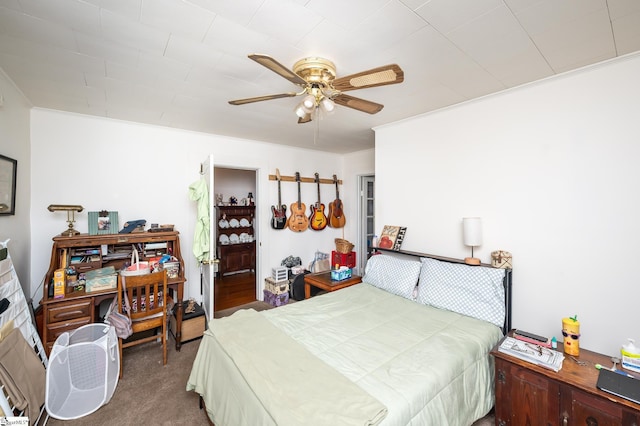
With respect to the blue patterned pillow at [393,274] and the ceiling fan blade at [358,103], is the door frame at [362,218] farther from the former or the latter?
the ceiling fan blade at [358,103]

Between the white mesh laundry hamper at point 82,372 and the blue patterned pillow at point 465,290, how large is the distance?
8.96ft

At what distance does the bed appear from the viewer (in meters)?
1.17

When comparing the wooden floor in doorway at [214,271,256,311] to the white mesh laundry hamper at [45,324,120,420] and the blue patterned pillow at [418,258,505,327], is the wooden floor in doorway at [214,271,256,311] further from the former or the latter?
the blue patterned pillow at [418,258,505,327]

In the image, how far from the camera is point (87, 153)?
2.87m

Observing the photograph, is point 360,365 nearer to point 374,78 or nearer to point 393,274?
point 393,274

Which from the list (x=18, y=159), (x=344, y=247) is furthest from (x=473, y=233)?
(x=18, y=159)

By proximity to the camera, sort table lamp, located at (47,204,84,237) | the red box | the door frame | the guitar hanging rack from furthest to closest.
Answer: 1. the door frame
2. the guitar hanging rack
3. the red box
4. table lamp, located at (47,204,84,237)

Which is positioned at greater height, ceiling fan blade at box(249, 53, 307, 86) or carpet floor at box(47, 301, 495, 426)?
ceiling fan blade at box(249, 53, 307, 86)

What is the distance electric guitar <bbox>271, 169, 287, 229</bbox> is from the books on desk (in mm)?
3237

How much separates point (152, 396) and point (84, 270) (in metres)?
1.52

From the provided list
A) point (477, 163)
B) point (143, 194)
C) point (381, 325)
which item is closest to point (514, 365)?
point (381, 325)

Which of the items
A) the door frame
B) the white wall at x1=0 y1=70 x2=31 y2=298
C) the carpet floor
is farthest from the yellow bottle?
the white wall at x1=0 y1=70 x2=31 y2=298

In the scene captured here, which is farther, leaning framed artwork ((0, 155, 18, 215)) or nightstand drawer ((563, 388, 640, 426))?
leaning framed artwork ((0, 155, 18, 215))

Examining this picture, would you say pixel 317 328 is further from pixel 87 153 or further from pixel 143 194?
pixel 87 153
